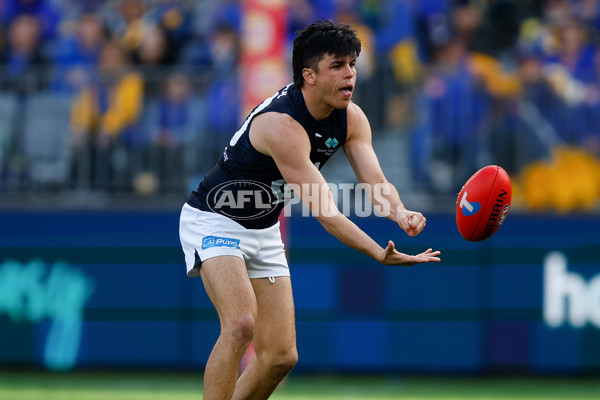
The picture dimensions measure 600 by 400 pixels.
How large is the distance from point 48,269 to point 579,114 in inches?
214

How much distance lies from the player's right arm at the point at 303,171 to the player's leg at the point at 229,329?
0.64 m

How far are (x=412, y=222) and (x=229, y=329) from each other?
1250 mm

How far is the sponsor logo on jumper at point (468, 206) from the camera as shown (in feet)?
20.8

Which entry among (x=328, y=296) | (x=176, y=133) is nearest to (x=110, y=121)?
(x=176, y=133)

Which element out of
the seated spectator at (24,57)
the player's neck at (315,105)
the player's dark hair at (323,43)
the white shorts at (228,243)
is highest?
the seated spectator at (24,57)

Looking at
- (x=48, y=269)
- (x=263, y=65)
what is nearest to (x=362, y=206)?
(x=263, y=65)

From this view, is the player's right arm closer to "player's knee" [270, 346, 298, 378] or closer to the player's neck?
the player's neck

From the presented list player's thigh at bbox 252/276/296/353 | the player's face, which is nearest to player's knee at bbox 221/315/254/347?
player's thigh at bbox 252/276/296/353

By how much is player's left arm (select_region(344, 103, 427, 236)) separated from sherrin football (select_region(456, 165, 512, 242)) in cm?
40

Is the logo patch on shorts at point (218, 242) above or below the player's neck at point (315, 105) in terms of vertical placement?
below

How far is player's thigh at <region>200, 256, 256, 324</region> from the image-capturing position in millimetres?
6156

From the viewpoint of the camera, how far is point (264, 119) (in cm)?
629

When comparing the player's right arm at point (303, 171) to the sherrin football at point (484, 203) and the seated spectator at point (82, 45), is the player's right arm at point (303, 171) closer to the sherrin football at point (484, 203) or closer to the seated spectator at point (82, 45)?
the sherrin football at point (484, 203)

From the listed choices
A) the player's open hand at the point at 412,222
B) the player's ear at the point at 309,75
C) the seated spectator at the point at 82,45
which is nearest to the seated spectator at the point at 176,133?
the seated spectator at the point at 82,45
